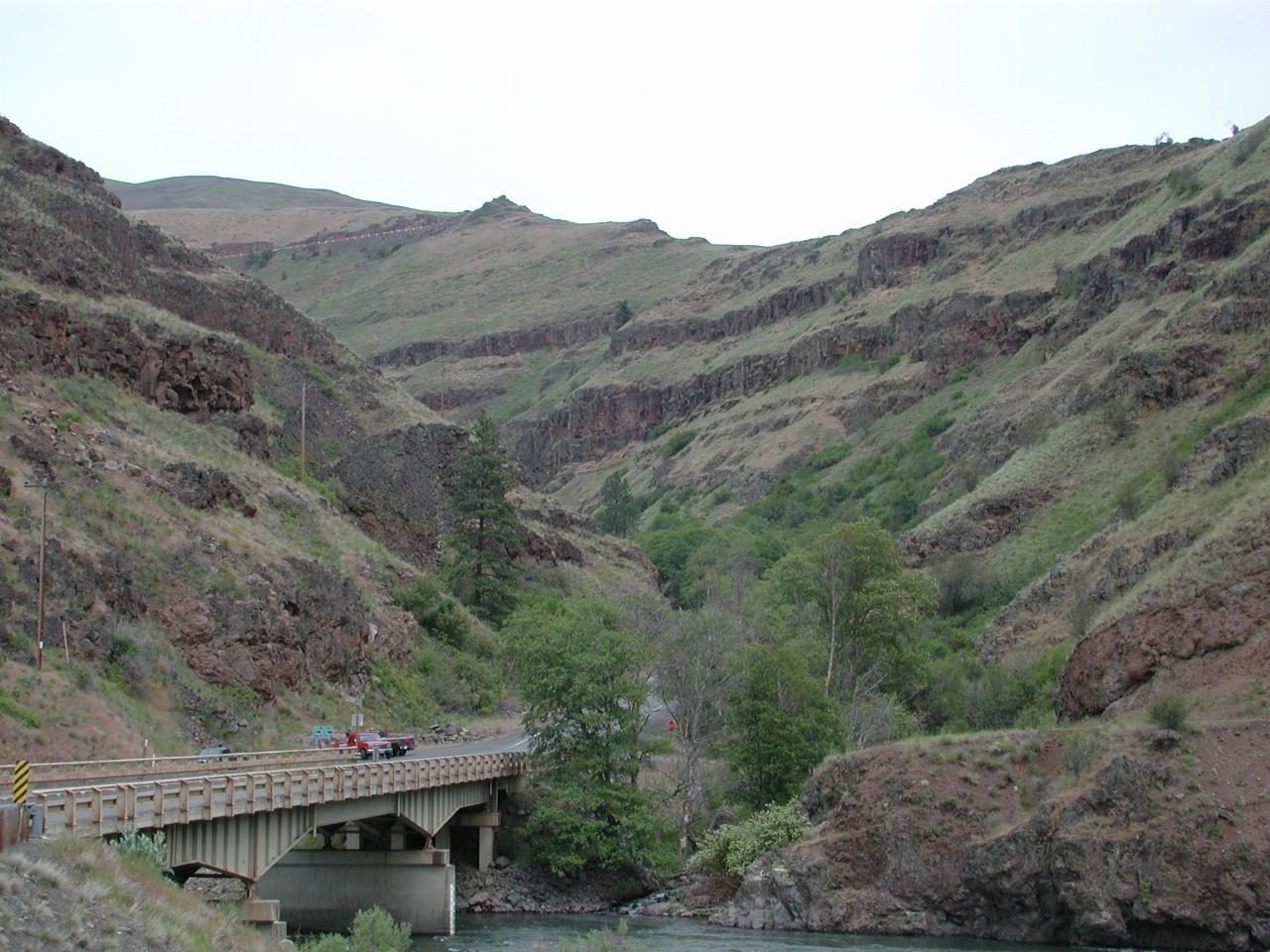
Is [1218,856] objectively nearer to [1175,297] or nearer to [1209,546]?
[1209,546]

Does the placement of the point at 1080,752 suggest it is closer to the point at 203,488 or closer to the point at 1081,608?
the point at 1081,608

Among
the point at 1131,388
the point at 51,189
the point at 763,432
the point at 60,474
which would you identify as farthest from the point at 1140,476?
the point at 763,432

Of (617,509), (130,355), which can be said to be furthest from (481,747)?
(617,509)

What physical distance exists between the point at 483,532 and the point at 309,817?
158 feet

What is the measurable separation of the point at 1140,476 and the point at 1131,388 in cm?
1045

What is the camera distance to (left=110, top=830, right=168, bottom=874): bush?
992 inches

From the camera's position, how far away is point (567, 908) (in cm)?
5034

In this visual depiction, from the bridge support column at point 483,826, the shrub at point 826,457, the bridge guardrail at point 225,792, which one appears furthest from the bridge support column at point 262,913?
the shrub at point 826,457

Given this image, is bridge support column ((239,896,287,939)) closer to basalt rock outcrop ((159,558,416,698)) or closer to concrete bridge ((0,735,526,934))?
concrete bridge ((0,735,526,934))

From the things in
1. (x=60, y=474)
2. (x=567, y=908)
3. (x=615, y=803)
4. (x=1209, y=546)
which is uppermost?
(x=60, y=474)

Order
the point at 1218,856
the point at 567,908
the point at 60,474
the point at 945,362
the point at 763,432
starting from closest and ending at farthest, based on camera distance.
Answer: the point at 1218,856 → the point at 567,908 → the point at 60,474 → the point at 945,362 → the point at 763,432

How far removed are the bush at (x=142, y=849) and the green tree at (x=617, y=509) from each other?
11330 cm

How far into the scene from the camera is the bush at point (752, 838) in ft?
157

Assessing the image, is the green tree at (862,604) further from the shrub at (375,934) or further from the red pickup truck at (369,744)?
the shrub at (375,934)
